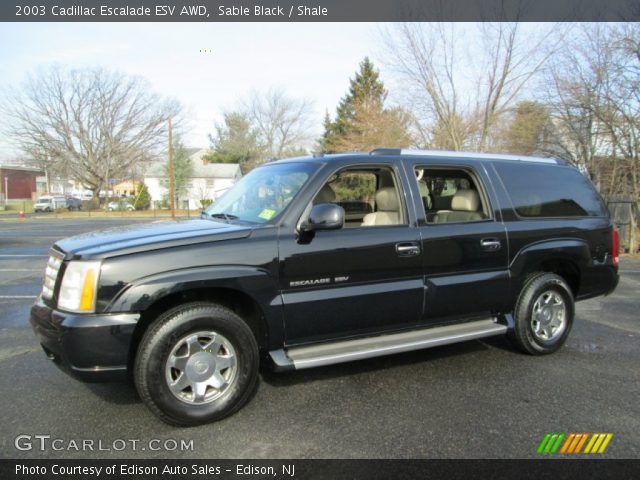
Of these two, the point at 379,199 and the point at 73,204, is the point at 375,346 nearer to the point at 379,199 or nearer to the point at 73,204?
the point at 379,199

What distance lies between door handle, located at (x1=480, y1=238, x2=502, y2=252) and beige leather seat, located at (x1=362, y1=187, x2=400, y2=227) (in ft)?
2.77

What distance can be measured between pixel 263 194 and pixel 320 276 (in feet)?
3.16

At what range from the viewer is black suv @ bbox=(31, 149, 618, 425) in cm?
289

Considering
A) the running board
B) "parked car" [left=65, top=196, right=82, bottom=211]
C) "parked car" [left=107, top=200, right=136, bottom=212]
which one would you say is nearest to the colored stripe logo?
the running board

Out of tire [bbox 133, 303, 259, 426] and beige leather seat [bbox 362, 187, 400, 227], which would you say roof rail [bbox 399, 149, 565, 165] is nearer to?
beige leather seat [bbox 362, 187, 400, 227]

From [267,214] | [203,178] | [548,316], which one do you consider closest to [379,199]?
[267,214]

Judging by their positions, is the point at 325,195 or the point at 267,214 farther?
the point at 325,195

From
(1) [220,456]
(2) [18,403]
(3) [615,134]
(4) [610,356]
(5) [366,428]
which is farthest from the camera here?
(3) [615,134]

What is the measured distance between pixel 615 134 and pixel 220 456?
15.2m

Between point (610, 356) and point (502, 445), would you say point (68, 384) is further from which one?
point (610, 356)

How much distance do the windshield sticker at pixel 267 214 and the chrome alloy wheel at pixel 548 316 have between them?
270 centimetres

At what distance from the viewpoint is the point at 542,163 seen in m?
4.62

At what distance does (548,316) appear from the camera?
442 centimetres

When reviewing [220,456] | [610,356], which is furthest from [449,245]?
[220,456]
